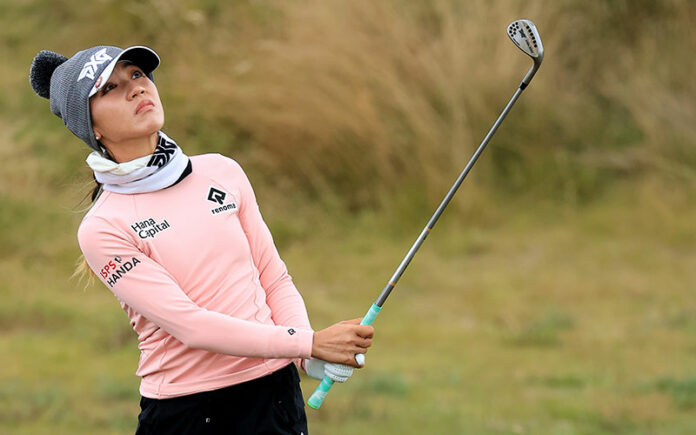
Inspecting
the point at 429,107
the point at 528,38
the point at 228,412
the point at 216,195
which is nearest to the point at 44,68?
the point at 216,195

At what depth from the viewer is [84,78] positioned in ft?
7.97

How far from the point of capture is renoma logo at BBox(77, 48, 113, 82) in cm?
242

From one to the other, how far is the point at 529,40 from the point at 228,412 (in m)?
1.14

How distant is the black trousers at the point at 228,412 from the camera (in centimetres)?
248

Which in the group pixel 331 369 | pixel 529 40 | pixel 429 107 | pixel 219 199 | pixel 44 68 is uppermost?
pixel 529 40

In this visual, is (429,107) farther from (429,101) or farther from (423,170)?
(423,170)

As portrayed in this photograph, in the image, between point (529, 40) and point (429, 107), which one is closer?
point (529, 40)

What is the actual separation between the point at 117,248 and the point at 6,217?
5.75 m

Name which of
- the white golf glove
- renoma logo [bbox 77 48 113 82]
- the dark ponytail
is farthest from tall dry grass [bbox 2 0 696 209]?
renoma logo [bbox 77 48 113 82]

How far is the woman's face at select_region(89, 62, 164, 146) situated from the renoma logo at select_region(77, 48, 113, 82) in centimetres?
5

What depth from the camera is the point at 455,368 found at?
5.82 metres

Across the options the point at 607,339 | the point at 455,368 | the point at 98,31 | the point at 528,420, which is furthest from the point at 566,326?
the point at 98,31

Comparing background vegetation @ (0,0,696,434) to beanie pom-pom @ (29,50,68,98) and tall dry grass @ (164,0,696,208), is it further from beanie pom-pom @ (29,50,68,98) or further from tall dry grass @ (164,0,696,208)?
beanie pom-pom @ (29,50,68,98)

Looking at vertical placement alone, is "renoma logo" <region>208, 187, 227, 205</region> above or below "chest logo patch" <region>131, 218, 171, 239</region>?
above
